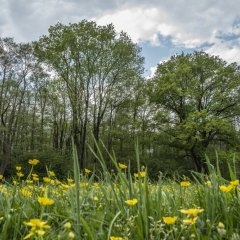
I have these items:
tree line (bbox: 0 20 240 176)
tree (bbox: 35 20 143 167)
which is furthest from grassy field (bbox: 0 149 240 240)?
tree (bbox: 35 20 143 167)

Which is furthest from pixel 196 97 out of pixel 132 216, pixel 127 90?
pixel 132 216

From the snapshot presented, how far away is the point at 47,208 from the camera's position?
6.22 ft

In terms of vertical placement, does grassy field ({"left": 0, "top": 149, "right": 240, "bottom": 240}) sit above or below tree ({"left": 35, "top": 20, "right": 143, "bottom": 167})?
below

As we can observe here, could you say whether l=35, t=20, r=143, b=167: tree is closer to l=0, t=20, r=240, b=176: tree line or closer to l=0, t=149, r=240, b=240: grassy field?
l=0, t=20, r=240, b=176: tree line

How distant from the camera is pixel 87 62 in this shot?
94.1 feet

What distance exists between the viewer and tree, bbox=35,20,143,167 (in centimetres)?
2814

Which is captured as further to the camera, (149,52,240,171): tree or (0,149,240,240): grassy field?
(149,52,240,171): tree

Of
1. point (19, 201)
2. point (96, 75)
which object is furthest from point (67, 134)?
point (19, 201)

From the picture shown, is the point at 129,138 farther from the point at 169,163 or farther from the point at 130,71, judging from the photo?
the point at 130,71

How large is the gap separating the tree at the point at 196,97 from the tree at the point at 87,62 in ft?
12.6

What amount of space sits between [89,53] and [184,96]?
9518 millimetres

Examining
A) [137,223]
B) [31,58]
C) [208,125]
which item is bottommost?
[137,223]

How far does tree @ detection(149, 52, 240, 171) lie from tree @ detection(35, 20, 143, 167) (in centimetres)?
384

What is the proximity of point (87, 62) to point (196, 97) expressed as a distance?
10366mm
